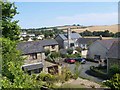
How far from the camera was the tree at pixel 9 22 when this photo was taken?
10578 mm

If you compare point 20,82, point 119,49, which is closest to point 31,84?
point 20,82

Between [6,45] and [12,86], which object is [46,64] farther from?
[12,86]

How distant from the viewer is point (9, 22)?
10.8 meters

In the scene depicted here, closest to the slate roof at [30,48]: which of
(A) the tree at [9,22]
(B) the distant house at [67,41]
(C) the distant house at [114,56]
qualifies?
(C) the distant house at [114,56]

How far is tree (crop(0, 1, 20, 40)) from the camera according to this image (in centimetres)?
1058

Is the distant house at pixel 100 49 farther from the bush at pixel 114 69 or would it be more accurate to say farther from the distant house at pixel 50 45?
the bush at pixel 114 69

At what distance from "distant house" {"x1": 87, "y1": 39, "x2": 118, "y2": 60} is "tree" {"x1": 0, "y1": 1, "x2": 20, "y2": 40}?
78.4 ft

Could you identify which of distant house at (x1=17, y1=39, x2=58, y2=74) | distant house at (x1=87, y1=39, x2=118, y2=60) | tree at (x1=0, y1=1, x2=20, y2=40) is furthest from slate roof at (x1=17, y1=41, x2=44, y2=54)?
tree at (x1=0, y1=1, x2=20, y2=40)

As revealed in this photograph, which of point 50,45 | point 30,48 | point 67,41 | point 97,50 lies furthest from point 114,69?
point 67,41

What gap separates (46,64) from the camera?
27000 mm

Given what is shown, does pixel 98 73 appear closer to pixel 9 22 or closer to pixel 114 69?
pixel 114 69

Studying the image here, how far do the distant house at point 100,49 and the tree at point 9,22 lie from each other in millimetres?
23888

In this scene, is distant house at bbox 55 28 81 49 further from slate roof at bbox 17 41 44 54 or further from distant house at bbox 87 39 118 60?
slate roof at bbox 17 41 44 54

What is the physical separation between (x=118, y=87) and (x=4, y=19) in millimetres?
6563
